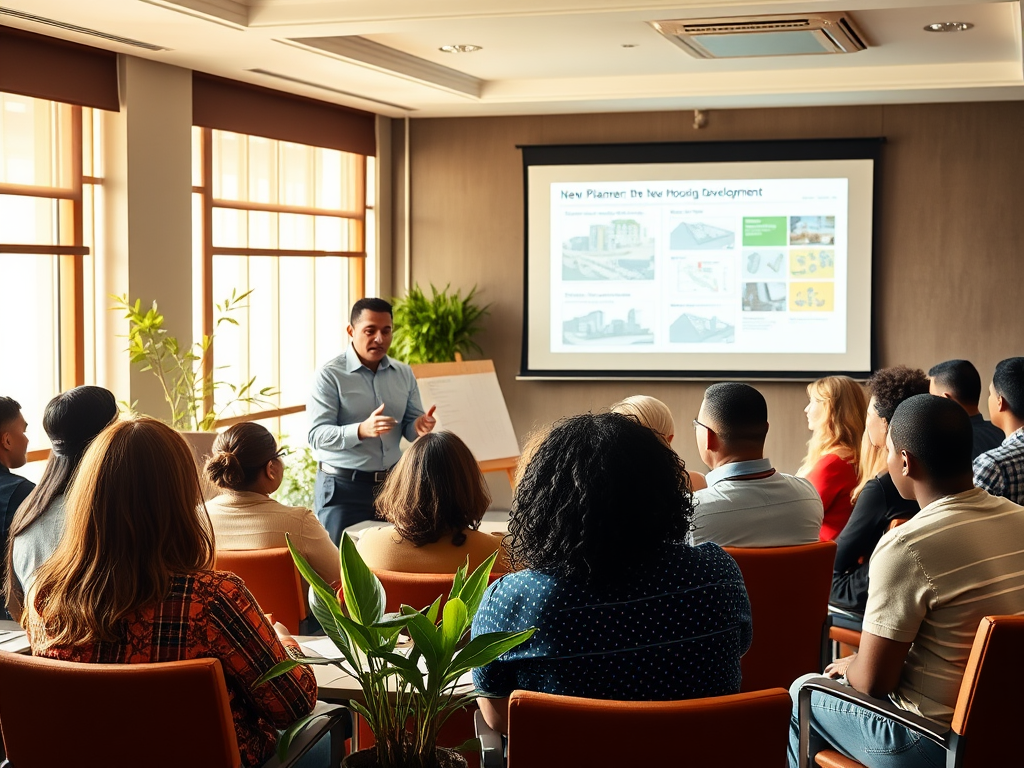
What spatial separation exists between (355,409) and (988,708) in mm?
3431

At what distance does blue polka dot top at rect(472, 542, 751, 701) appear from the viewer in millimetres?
1743

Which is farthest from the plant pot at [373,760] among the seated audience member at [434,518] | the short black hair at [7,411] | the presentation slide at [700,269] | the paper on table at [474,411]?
the presentation slide at [700,269]

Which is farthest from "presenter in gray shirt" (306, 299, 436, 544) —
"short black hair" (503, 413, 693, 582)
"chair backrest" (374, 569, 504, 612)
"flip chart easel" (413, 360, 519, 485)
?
"short black hair" (503, 413, 693, 582)

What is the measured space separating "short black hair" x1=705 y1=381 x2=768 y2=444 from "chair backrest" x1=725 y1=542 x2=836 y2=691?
415 millimetres

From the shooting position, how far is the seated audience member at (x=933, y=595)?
210 cm

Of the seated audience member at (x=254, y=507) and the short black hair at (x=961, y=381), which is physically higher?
the short black hair at (x=961, y=381)

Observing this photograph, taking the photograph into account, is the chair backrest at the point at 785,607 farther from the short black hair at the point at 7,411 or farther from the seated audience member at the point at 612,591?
the short black hair at the point at 7,411

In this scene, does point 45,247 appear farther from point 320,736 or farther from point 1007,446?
point 1007,446

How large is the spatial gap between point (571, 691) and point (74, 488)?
96 centimetres

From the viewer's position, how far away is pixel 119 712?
68.5 inches

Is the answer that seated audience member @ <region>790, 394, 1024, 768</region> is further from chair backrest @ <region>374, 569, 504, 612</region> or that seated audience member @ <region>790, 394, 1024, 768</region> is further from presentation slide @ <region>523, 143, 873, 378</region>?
presentation slide @ <region>523, 143, 873, 378</region>

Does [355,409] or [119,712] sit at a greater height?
[355,409]

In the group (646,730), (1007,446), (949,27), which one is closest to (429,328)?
(949,27)

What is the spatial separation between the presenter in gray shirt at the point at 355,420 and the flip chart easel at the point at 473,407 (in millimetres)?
1137
